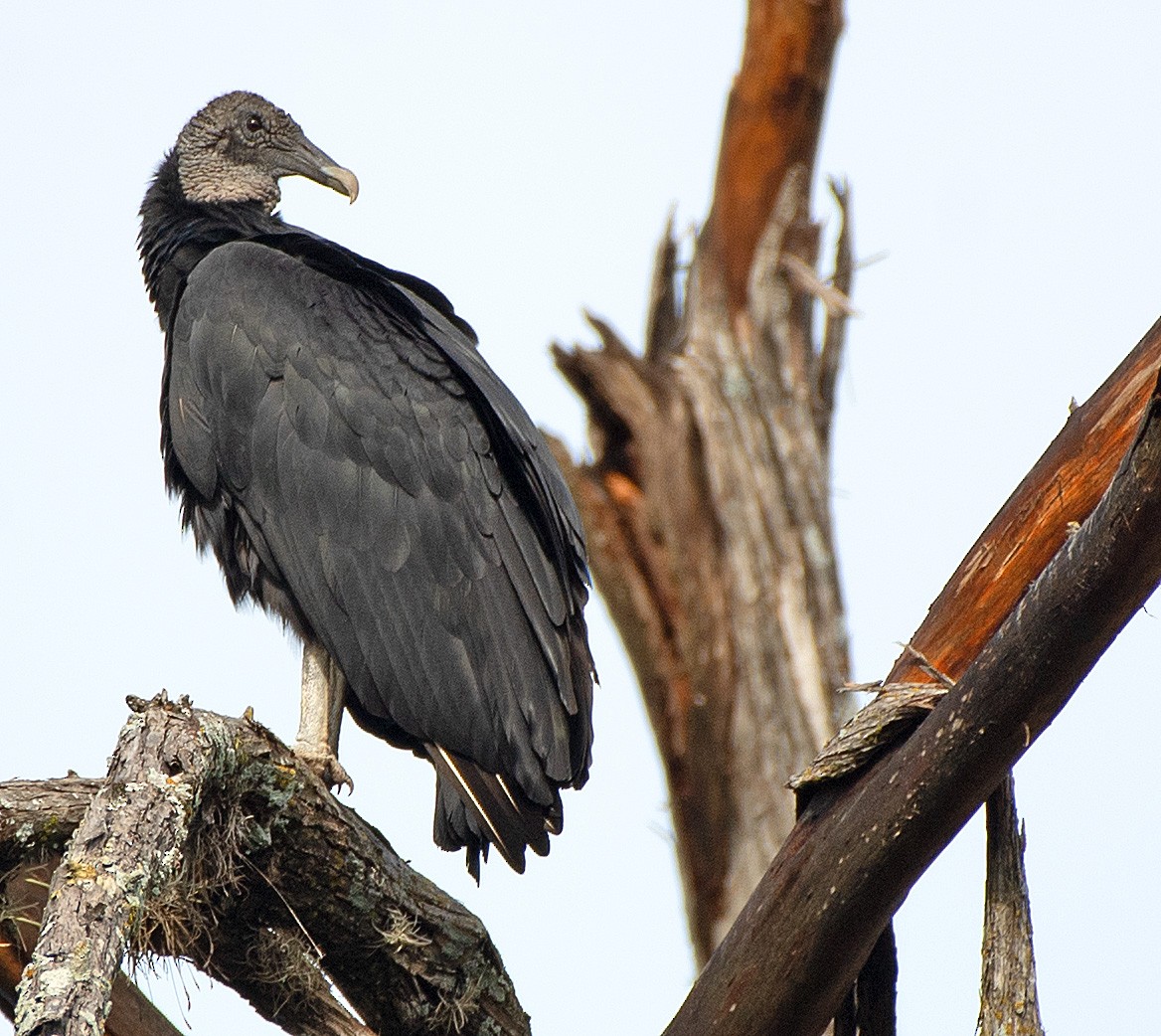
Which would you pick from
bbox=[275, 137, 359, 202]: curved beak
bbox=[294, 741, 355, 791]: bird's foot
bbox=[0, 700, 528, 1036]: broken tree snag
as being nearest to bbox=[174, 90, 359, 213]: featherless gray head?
bbox=[275, 137, 359, 202]: curved beak

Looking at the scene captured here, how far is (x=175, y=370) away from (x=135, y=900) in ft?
7.10

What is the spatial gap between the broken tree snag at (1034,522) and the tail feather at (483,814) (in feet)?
3.20

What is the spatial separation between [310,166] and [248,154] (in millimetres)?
208

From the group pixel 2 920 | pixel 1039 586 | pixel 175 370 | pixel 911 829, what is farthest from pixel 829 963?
pixel 175 370

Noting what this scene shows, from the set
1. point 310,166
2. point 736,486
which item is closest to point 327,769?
point 310,166

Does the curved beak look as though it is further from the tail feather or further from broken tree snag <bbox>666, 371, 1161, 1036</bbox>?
broken tree snag <bbox>666, 371, 1161, 1036</bbox>

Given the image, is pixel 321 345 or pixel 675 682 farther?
pixel 675 682

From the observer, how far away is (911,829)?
2.71 meters

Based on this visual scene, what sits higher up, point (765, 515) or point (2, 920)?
point (765, 515)

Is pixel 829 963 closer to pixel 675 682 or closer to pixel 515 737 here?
pixel 515 737

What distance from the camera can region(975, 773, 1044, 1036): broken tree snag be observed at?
2775mm

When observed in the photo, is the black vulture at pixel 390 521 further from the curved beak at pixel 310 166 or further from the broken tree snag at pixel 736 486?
the broken tree snag at pixel 736 486

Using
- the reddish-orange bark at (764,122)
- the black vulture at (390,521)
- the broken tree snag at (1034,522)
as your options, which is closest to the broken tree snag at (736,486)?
the reddish-orange bark at (764,122)

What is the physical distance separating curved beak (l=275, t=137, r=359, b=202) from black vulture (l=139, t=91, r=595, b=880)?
90 centimetres
